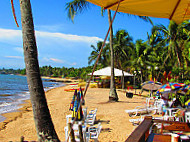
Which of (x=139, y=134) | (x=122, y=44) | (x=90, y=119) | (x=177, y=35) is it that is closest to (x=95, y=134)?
(x=90, y=119)

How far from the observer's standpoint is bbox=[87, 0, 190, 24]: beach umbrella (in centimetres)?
288

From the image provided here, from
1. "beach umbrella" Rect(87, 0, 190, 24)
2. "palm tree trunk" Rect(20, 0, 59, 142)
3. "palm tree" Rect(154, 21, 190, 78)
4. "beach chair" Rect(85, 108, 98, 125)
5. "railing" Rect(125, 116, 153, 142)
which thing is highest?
"palm tree" Rect(154, 21, 190, 78)

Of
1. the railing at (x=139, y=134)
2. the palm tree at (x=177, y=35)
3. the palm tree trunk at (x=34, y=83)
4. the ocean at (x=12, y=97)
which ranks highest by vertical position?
the palm tree at (x=177, y=35)

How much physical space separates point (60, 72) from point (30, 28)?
4708 inches

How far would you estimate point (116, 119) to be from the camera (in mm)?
7426

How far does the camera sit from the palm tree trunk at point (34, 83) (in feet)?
9.71

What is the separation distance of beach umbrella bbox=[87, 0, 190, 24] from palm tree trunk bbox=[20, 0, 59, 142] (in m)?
1.13

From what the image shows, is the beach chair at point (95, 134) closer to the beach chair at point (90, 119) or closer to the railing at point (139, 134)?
the beach chair at point (90, 119)

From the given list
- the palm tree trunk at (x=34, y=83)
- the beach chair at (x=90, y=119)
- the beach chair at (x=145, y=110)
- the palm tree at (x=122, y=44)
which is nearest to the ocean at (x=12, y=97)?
the beach chair at (x=90, y=119)

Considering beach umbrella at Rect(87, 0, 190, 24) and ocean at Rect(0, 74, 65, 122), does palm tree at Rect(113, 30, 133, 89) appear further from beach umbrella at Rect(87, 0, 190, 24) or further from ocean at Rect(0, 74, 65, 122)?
beach umbrella at Rect(87, 0, 190, 24)

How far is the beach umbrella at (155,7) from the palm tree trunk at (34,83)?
1127 mm

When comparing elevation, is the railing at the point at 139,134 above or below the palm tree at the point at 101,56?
below

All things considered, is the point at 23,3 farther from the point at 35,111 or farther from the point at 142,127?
the point at 142,127

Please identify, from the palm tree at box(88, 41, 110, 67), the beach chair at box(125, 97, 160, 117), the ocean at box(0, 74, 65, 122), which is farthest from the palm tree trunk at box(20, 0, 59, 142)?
the palm tree at box(88, 41, 110, 67)
